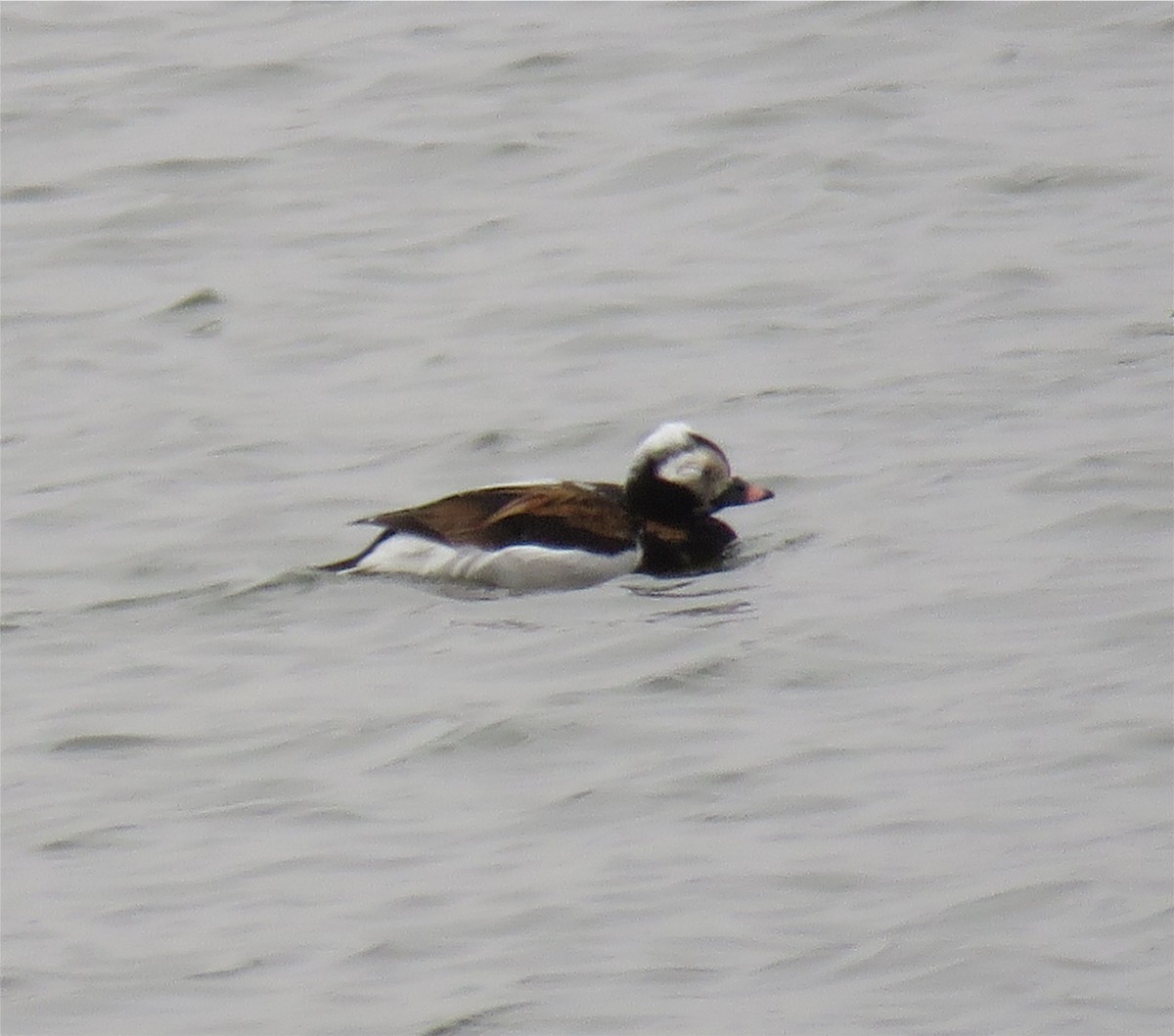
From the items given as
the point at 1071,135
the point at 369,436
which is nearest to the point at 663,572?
the point at 369,436

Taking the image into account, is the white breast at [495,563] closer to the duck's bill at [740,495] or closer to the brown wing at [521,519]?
the brown wing at [521,519]

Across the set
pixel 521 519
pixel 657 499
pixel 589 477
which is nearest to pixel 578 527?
pixel 521 519

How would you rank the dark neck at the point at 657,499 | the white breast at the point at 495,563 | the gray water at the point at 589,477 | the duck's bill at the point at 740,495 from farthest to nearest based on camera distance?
the duck's bill at the point at 740,495 → the dark neck at the point at 657,499 → the white breast at the point at 495,563 → the gray water at the point at 589,477

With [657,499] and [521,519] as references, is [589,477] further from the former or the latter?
[521,519]

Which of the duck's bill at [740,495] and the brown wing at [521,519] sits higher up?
the brown wing at [521,519]

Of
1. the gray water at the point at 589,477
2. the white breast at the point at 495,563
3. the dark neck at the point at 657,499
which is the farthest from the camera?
the dark neck at the point at 657,499

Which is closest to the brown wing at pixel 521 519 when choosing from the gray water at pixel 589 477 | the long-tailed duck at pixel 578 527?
the long-tailed duck at pixel 578 527

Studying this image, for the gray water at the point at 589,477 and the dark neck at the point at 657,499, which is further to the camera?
the dark neck at the point at 657,499

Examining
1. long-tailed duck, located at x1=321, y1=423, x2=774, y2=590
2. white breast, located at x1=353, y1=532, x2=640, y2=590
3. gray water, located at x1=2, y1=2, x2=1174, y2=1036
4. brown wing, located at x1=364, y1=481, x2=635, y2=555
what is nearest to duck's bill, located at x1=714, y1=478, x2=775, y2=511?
long-tailed duck, located at x1=321, y1=423, x2=774, y2=590
